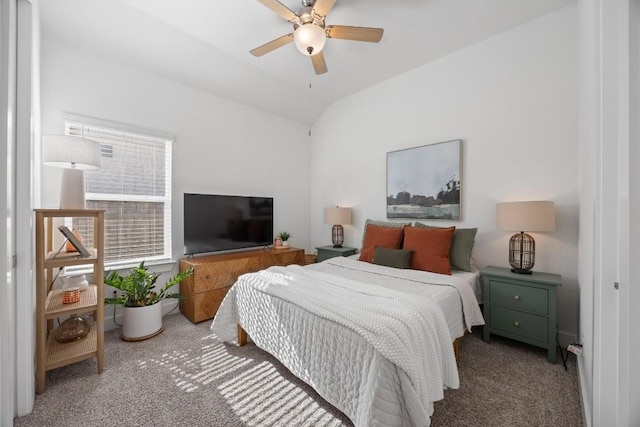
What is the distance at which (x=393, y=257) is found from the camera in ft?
8.59

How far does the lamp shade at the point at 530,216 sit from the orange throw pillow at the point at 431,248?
0.48 metres

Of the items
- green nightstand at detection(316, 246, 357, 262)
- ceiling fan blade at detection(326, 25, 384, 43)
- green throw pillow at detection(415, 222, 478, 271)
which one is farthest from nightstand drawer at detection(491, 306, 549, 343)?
ceiling fan blade at detection(326, 25, 384, 43)

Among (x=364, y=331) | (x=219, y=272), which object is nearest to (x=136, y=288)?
(x=219, y=272)

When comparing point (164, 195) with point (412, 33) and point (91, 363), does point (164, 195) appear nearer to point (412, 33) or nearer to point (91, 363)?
point (91, 363)

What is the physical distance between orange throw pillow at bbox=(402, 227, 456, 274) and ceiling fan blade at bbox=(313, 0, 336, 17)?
6.88 feet

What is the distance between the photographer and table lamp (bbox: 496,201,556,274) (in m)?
2.12

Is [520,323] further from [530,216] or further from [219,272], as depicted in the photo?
[219,272]

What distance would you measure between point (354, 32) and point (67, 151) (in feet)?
7.40

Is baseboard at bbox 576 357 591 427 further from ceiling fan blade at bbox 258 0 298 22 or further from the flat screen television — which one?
the flat screen television

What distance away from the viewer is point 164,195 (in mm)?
3021

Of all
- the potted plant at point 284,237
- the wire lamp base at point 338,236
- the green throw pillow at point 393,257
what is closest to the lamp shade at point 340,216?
the wire lamp base at point 338,236

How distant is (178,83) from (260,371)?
319 cm

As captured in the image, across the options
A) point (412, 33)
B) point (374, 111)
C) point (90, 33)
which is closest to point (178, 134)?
point (90, 33)

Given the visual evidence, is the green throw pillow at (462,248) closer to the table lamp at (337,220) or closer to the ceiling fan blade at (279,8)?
the table lamp at (337,220)
